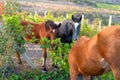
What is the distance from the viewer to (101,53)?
5.10 metres

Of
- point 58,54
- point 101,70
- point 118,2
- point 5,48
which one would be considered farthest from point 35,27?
point 118,2

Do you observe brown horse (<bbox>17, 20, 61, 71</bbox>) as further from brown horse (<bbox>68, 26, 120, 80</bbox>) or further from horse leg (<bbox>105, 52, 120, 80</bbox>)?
horse leg (<bbox>105, 52, 120, 80</bbox>)

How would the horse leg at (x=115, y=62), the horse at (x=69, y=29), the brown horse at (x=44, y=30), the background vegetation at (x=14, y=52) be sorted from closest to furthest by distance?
the horse leg at (x=115, y=62), the background vegetation at (x=14, y=52), the brown horse at (x=44, y=30), the horse at (x=69, y=29)

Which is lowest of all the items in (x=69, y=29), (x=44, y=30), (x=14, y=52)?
(x=69, y=29)

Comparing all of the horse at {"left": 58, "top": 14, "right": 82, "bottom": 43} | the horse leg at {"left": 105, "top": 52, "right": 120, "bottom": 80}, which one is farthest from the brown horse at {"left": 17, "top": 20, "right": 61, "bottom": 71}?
the horse leg at {"left": 105, "top": 52, "right": 120, "bottom": 80}

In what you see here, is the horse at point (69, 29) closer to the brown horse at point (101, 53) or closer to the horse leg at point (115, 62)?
the brown horse at point (101, 53)

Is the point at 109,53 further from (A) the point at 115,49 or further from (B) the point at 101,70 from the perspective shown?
(B) the point at 101,70

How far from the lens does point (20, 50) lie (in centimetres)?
748

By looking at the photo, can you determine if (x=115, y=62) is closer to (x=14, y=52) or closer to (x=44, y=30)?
(x=14, y=52)

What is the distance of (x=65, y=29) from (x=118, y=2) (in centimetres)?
6650

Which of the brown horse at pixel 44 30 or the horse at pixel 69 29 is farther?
the horse at pixel 69 29

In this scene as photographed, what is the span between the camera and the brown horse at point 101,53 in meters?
4.90

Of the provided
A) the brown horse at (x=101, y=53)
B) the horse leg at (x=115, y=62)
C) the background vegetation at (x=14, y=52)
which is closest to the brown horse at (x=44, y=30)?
the background vegetation at (x=14, y=52)

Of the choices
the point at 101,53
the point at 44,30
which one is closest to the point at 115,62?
the point at 101,53
